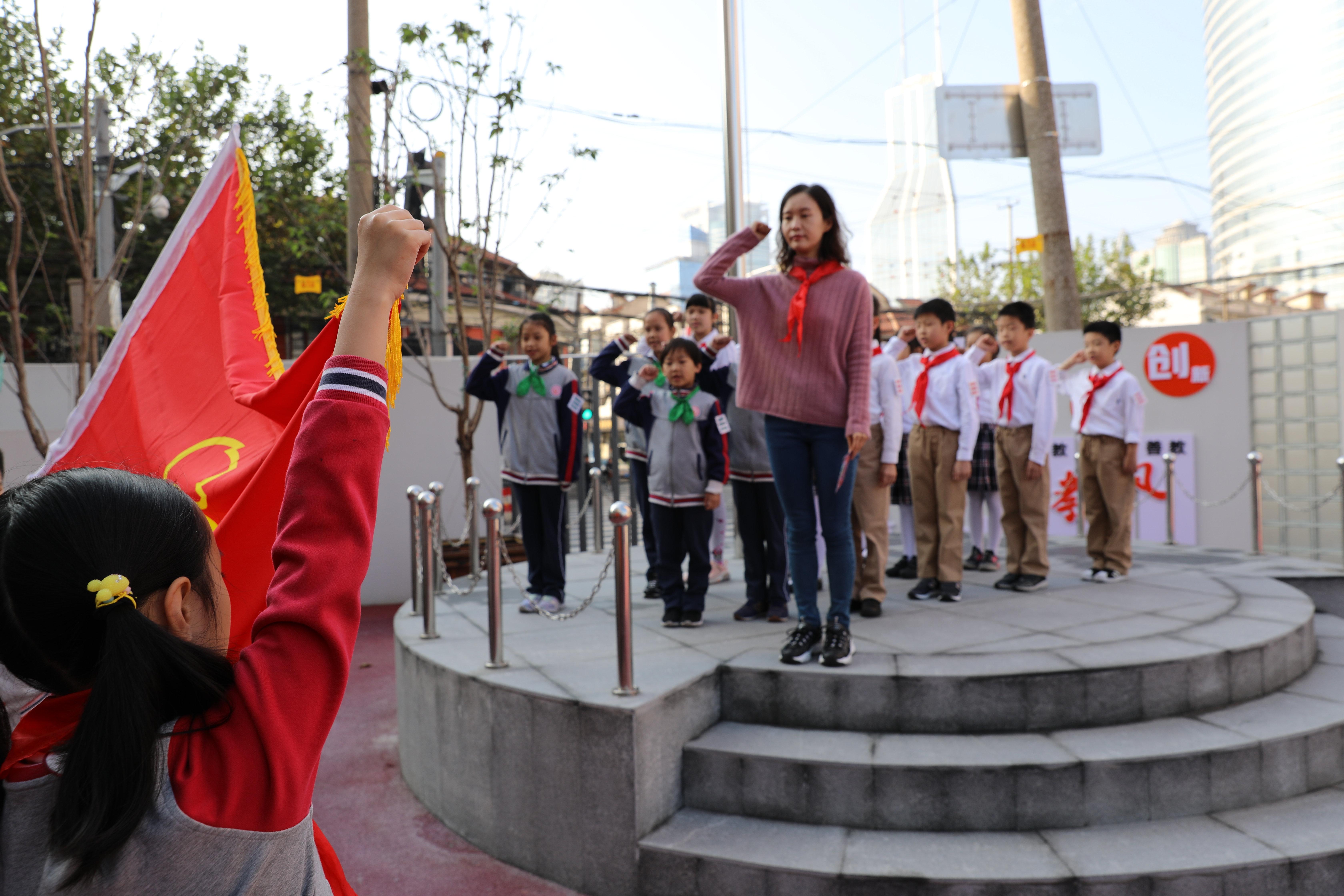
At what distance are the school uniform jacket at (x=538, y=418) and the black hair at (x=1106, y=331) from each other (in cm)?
357

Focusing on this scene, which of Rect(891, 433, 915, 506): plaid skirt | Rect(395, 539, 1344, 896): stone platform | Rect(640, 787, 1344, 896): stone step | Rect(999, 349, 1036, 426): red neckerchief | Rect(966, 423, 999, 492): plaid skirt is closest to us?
Rect(640, 787, 1344, 896): stone step

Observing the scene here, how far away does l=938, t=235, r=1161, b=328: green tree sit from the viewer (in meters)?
32.1

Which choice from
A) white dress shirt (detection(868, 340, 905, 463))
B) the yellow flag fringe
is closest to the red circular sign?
white dress shirt (detection(868, 340, 905, 463))

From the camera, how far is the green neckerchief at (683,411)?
491 cm

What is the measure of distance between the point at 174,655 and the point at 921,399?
516 cm

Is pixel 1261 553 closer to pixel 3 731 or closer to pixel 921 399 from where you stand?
pixel 921 399

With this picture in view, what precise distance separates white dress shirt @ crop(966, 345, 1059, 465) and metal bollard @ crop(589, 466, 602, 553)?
131 inches

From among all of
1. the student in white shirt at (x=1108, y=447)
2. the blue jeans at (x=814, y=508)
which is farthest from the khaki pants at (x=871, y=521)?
the student in white shirt at (x=1108, y=447)

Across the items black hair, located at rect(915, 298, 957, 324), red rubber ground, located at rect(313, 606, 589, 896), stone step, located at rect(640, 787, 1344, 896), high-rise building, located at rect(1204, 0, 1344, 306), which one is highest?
high-rise building, located at rect(1204, 0, 1344, 306)

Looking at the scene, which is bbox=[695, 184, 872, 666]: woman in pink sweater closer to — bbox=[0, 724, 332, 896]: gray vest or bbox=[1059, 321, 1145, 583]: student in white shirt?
bbox=[1059, 321, 1145, 583]: student in white shirt

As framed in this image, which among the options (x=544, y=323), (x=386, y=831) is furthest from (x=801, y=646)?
(x=544, y=323)

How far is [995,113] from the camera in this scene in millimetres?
10664

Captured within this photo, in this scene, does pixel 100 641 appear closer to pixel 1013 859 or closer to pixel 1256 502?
pixel 1013 859

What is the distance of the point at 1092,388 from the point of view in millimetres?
Result: 6109
